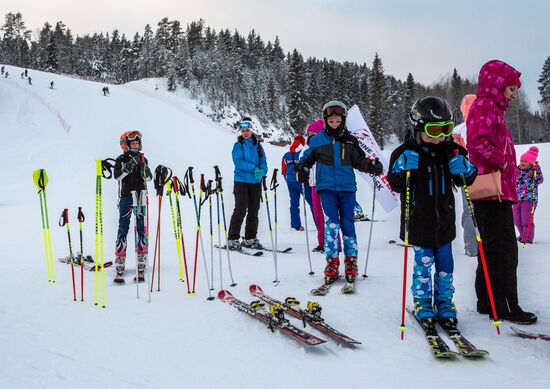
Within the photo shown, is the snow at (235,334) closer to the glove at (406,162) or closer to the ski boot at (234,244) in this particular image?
the ski boot at (234,244)

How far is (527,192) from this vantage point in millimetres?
7664

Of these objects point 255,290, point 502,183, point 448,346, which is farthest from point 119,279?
point 502,183

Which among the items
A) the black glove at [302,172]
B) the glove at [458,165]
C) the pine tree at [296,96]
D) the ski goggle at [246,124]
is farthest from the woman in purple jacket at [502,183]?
the pine tree at [296,96]

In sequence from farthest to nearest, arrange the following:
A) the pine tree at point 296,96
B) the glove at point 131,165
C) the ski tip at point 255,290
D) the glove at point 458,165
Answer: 1. the pine tree at point 296,96
2. the glove at point 131,165
3. the ski tip at point 255,290
4. the glove at point 458,165

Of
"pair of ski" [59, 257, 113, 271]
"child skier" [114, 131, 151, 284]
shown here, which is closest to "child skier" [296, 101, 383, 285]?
"child skier" [114, 131, 151, 284]

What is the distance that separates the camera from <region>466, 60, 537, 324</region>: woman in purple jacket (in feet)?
11.4

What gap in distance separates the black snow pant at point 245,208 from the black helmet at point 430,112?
4444 mm

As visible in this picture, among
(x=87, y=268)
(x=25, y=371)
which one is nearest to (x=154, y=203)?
(x=87, y=268)

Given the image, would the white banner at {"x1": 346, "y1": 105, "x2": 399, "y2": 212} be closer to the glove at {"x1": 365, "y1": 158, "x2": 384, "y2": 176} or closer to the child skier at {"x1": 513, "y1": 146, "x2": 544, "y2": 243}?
the child skier at {"x1": 513, "y1": 146, "x2": 544, "y2": 243}

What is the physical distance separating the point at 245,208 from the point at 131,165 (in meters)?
2.32

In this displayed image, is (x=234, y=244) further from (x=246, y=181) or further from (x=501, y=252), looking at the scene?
(x=501, y=252)

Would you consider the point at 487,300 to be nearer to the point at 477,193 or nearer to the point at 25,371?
the point at 477,193

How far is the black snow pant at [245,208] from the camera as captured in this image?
24.2 ft

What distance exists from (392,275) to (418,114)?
251cm
